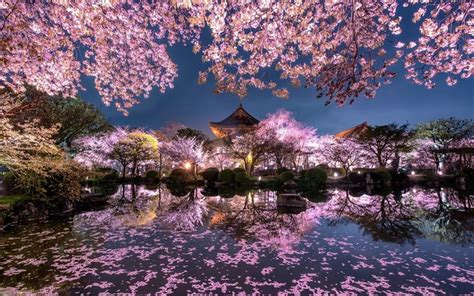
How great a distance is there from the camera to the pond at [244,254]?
5.14m

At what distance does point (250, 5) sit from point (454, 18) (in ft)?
14.1

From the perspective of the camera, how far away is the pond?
5.14 meters

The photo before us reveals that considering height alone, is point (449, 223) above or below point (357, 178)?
below

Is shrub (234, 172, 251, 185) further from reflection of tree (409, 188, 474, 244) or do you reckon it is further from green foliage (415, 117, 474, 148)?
green foliage (415, 117, 474, 148)

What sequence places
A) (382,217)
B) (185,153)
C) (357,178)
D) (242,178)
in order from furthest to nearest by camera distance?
(185,153)
(242,178)
(357,178)
(382,217)

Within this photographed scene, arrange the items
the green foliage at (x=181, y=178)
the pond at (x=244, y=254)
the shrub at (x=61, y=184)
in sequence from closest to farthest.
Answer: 1. the pond at (x=244, y=254)
2. the shrub at (x=61, y=184)
3. the green foliage at (x=181, y=178)

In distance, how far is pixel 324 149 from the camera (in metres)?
36.1

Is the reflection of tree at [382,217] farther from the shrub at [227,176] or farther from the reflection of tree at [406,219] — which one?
the shrub at [227,176]

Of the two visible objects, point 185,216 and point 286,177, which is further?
point 286,177

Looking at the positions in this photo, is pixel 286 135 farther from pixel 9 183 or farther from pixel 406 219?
pixel 9 183

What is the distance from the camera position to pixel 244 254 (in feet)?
22.9

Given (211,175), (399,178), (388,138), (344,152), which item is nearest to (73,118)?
(211,175)

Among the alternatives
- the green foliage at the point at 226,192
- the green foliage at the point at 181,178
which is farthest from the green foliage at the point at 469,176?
the green foliage at the point at 181,178

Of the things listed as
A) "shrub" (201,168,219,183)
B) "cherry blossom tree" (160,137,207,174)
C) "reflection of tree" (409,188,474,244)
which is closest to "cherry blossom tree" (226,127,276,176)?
"shrub" (201,168,219,183)
